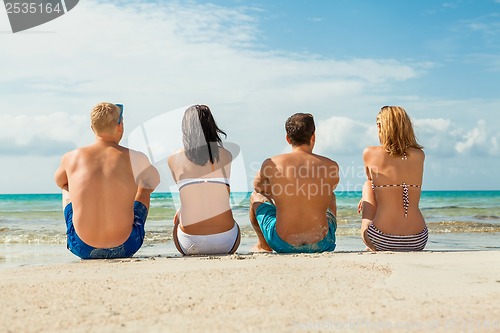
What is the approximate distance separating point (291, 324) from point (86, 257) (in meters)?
2.99

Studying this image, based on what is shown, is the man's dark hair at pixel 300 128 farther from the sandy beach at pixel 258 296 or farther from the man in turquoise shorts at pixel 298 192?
the sandy beach at pixel 258 296

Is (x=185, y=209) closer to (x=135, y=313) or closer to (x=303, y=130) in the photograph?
(x=303, y=130)

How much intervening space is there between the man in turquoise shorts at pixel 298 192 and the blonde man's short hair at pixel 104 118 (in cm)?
140

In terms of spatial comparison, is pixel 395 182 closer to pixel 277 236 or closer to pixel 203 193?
pixel 277 236

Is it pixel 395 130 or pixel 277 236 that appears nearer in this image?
pixel 277 236

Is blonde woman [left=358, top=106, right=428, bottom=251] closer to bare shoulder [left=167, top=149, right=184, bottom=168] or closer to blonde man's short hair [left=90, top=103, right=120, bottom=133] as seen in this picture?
bare shoulder [left=167, top=149, right=184, bottom=168]

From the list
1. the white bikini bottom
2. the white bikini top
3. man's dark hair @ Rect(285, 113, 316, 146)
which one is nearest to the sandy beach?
the white bikini bottom

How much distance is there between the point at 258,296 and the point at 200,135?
2.22 meters

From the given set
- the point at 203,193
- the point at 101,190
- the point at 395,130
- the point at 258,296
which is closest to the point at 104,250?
the point at 101,190

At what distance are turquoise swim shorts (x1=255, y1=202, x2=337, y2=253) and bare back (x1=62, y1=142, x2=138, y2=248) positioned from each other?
122 cm

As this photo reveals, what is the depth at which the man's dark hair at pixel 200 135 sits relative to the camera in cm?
520

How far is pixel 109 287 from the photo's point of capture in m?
3.62

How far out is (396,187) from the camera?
5.50 metres

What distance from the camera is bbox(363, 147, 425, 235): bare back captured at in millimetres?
5504
